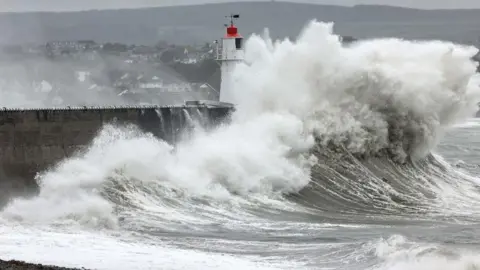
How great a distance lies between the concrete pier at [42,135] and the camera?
18141 millimetres

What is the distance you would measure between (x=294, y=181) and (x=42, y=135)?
18.6ft

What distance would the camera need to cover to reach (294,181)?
18.7 m

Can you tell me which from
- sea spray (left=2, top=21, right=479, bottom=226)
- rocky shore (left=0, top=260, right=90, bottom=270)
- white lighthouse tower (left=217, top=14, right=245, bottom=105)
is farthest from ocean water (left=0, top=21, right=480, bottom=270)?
rocky shore (left=0, top=260, right=90, bottom=270)

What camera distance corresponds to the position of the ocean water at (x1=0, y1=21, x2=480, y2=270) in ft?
43.6

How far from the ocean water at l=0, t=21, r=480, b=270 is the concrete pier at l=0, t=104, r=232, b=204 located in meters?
0.38

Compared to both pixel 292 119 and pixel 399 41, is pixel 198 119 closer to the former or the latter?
pixel 292 119

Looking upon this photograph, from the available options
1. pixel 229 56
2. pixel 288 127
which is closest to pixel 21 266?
pixel 288 127

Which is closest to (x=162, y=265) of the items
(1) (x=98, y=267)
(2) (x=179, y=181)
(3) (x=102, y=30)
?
(1) (x=98, y=267)

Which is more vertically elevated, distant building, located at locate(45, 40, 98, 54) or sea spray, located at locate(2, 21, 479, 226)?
distant building, located at locate(45, 40, 98, 54)

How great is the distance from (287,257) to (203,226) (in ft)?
8.65

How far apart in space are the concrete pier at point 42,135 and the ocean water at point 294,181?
380 millimetres

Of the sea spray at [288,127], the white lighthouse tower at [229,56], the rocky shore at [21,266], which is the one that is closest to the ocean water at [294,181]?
the sea spray at [288,127]

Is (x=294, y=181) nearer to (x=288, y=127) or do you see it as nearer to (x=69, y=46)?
(x=288, y=127)

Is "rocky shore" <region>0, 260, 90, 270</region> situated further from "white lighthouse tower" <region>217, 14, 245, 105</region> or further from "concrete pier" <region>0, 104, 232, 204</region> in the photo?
"white lighthouse tower" <region>217, 14, 245, 105</region>
